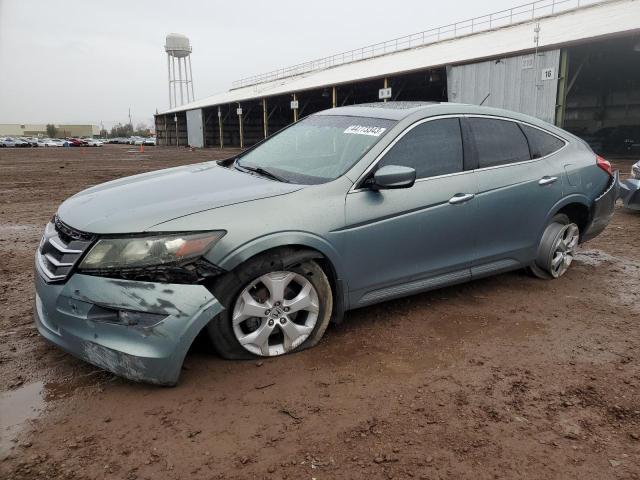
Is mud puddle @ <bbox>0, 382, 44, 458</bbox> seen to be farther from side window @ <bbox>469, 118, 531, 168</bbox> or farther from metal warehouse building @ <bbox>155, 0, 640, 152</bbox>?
metal warehouse building @ <bbox>155, 0, 640, 152</bbox>

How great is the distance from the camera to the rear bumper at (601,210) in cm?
455

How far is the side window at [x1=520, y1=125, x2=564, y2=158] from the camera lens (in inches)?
164

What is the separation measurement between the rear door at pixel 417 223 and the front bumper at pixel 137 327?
105 cm

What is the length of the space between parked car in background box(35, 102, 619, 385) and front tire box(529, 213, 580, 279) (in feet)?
0.05

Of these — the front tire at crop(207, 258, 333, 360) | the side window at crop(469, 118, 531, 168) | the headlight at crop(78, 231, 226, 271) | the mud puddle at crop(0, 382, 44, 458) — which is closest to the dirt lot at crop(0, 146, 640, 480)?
the mud puddle at crop(0, 382, 44, 458)

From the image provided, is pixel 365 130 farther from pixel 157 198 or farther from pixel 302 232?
pixel 157 198

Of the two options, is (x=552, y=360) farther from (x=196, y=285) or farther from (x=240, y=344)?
(x=196, y=285)

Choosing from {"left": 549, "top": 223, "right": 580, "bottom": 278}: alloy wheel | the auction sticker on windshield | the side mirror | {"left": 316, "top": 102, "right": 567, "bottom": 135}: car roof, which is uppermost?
{"left": 316, "top": 102, "right": 567, "bottom": 135}: car roof

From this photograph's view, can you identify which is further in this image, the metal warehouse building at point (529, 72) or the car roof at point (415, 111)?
the metal warehouse building at point (529, 72)

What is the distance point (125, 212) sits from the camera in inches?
105

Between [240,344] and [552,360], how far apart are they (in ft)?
6.31

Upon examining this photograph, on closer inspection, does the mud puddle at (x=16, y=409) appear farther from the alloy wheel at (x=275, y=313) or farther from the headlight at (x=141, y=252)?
the alloy wheel at (x=275, y=313)

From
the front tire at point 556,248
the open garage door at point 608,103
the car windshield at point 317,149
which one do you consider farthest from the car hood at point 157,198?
the open garage door at point 608,103

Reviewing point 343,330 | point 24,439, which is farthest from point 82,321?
point 343,330
